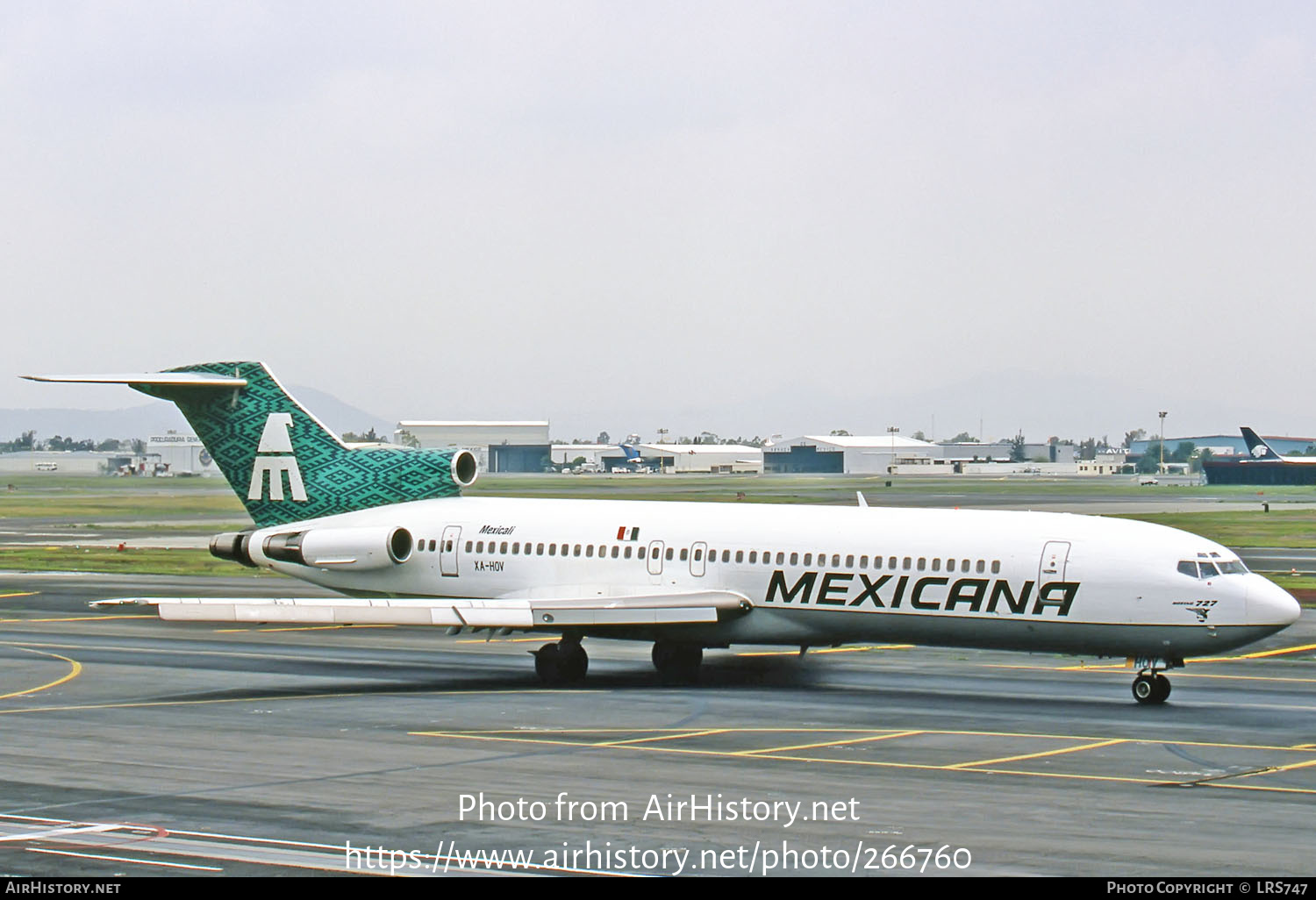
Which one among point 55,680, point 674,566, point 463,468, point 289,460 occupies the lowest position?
point 55,680

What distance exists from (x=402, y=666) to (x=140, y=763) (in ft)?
47.9

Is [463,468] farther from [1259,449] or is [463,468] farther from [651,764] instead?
[1259,449]

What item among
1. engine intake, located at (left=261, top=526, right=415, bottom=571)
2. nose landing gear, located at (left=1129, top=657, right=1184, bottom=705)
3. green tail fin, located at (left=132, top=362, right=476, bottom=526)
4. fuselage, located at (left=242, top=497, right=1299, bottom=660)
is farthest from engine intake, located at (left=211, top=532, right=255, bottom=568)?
nose landing gear, located at (left=1129, top=657, right=1184, bottom=705)

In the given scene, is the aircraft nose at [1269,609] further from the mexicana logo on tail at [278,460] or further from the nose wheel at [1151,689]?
the mexicana logo on tail at [278,460]

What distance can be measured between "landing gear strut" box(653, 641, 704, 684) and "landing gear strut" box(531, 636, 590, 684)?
6.05ft

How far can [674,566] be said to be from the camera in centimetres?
3709

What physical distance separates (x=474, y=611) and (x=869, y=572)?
818 centimetres

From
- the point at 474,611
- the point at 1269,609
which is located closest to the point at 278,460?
the point at 474,611

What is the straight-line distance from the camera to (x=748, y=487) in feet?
522

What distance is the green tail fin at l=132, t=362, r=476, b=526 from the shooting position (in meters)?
42.1

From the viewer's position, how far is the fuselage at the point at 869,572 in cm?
3288

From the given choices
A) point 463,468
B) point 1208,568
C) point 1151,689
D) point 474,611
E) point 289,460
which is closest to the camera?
point 1208,568

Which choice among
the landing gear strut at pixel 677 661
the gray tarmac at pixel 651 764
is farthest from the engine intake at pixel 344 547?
the landing gear strut at pixel 677 661

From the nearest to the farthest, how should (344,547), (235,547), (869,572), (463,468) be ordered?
1. (869,572)
2. (344,547)
3. (235,547)
4. (463,468)
